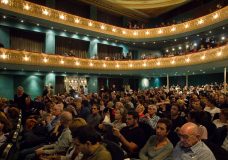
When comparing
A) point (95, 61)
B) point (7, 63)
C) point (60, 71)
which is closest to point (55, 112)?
point (7, 63)

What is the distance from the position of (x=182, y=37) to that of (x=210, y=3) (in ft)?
14.4

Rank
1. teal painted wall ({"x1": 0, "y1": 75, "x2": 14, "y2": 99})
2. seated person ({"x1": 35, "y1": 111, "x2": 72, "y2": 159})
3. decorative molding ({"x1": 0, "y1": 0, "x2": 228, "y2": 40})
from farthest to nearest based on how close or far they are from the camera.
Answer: teal painted wall ({"x1": 0, "y1": 75, "x2": 14, "y2": 99}) < decorative molding ({"x1": 0, "y1": 0, "x2": 228, "y2": 40}) < seated person ({"x1": 35, "y1": 111, "x2": 72, "y2": 159})

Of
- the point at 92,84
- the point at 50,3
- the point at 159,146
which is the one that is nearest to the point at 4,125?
the point at 159,146

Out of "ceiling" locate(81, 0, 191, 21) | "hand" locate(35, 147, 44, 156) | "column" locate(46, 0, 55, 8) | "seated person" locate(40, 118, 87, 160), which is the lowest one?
"hand" locate(35, 147, 44, 156)

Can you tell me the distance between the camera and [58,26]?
20.7m

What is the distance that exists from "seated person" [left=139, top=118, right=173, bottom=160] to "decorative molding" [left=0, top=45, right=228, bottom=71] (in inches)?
573

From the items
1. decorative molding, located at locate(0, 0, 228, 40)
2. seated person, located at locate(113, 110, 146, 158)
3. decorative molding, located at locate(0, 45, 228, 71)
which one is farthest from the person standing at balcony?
Answer: decorative molding, located at locate(0, 0, 228, 40)

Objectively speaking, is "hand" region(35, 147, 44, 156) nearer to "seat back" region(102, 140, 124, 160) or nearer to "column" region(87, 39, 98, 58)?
"seat back" region(102, 140, 124, 160)

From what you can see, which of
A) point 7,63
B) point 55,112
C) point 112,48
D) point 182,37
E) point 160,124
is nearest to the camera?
point 160,124

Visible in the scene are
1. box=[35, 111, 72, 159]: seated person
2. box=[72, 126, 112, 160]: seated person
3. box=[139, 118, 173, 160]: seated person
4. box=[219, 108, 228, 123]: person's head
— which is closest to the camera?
box=[72, 126, 112, 160]: seated person

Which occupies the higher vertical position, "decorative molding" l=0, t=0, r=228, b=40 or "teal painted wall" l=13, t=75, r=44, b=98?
"decorative molding" l=0, t=0, r=228, b=40

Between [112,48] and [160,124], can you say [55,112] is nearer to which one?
[160,124]

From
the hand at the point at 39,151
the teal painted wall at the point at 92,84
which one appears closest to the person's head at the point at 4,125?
the hand at the point at 39,151

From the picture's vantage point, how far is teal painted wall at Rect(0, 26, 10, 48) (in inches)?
739
